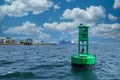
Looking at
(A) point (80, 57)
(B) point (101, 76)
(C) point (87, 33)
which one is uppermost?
(C) point (87, 33)

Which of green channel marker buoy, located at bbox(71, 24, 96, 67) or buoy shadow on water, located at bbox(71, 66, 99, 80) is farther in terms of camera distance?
green channel marker buoy, located at bbox(71, 24, 96, 67)

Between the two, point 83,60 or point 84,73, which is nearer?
point 84,73

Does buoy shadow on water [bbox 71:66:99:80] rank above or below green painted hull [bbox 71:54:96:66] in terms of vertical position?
below

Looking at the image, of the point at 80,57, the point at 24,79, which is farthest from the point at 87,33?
the point at 24,79

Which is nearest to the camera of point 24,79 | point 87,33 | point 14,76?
point 24,79

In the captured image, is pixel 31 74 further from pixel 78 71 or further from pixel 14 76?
pixel 78 71

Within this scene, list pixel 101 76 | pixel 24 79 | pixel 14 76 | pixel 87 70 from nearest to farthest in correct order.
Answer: pixel 24 79 → pixel 14 76 → pixel 101 76 → pixel 87 70

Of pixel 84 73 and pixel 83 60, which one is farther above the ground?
pixel 83 60

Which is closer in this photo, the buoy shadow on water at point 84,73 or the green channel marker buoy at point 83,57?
the buoy shadow on water at point 84,73

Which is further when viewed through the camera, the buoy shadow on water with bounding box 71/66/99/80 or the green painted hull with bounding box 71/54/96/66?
the green painted hull with bounding box 71/54/96/66

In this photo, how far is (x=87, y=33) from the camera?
45.8 metres

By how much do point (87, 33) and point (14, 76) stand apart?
52.0 feet

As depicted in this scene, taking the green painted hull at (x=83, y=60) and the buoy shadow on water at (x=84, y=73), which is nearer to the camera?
the buoy shadow on water at (x=84, y=73)

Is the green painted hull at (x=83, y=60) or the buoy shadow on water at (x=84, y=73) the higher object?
the green painted hull at (x=83, y=60)
